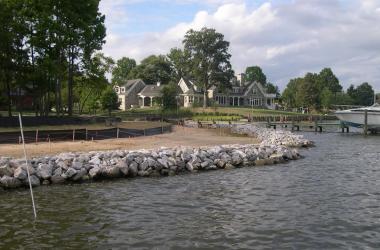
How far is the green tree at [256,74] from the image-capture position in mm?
156250

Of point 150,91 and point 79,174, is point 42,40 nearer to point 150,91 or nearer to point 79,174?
point 79,174

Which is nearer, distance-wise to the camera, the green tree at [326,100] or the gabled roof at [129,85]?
the gabled roof at [129,85]

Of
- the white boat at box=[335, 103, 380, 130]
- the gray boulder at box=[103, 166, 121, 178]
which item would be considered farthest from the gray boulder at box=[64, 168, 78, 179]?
the white boat at box=[335, 103, 380, 130]

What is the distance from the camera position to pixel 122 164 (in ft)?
66.8

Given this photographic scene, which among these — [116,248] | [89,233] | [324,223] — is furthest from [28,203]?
[324,223]

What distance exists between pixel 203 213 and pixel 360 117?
4325 cm

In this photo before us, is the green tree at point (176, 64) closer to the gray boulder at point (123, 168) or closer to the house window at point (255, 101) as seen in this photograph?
the house window at point (255, 101)

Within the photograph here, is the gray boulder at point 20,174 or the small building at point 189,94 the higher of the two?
the small building at point 189,94

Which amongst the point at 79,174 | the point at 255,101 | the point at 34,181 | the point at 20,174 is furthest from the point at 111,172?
the point at 255,101

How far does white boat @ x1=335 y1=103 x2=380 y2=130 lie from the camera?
51562 mm

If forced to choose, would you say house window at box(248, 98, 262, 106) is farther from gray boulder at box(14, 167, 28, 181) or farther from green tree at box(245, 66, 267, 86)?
gray boulder at box(14, 167, 28, 181)

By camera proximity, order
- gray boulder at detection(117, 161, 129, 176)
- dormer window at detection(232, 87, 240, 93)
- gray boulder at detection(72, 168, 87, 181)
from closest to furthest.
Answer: gray boulder at detection(72, 168, 87, 181)
gray boulder at detection(117, 161, 129, 176)
dormer window at detection(232, 87, 240, 93)

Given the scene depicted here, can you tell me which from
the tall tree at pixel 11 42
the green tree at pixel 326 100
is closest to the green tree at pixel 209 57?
the green tree at pixel 326 100

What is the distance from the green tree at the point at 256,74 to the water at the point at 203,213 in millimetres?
136429
